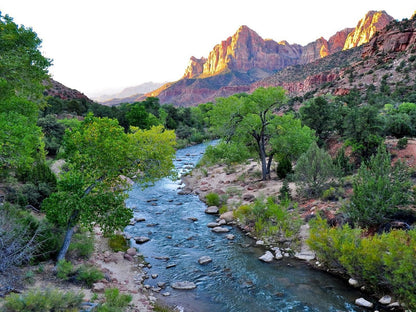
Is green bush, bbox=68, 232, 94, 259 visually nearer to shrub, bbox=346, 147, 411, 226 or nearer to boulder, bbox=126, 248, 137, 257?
boulder, bbox=126, 248, 137, 257

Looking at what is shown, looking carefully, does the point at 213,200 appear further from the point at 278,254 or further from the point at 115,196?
the point at 115,196

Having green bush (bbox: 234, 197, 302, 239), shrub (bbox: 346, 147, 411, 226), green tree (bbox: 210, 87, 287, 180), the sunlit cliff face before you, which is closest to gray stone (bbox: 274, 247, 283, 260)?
green bush (bbox: 234, 197, 302, 239)

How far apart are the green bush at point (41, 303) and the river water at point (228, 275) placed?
368 centimetres

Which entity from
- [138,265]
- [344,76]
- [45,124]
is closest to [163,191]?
[138,265]

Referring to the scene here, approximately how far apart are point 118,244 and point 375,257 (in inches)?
452

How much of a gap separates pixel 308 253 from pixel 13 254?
11614 mm

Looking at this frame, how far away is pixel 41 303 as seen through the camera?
669cm

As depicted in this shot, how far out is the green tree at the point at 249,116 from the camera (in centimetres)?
2067

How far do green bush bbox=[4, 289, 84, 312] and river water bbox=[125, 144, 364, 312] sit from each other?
368cm

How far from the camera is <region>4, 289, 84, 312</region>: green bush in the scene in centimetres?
655

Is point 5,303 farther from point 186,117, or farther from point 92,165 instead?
point 186,117

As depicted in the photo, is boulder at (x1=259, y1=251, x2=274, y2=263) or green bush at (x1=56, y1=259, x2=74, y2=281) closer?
green bush at (x1=56, y1=259, x2=74, y2=281)

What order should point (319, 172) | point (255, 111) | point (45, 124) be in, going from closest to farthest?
1. point (319, 172)
2. point (255, 111)
3. point (45, 124)

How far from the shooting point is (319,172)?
17.0 metres
